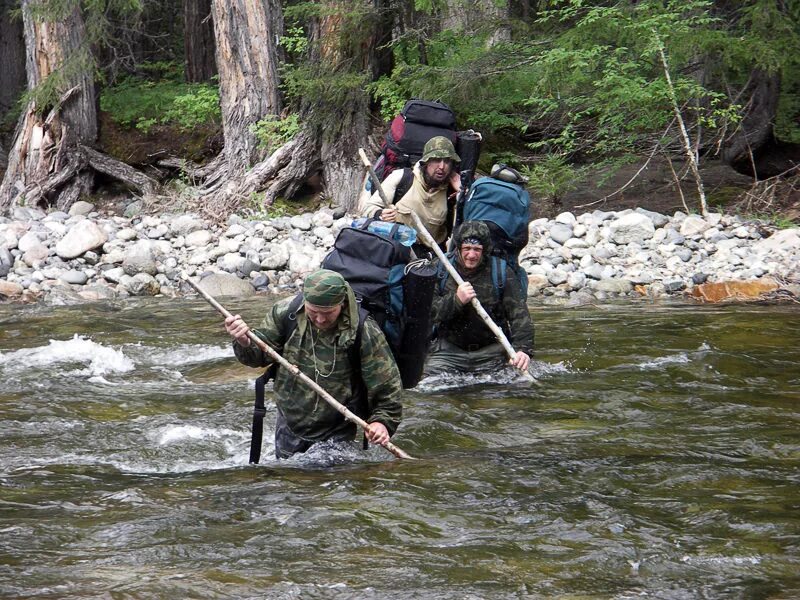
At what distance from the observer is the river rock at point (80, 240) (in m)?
15.6

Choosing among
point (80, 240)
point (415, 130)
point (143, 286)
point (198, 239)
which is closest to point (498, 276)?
point (415, 130)

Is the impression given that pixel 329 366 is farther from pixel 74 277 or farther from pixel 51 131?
pixel 51 131

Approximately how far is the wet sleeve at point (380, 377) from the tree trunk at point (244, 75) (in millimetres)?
13366

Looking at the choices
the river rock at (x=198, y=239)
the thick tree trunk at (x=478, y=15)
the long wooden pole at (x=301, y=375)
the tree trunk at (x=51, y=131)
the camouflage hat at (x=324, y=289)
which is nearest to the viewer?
the camouflage hat at (x=324, y=289)

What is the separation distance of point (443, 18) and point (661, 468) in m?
12.7

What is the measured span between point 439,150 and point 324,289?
301 cm

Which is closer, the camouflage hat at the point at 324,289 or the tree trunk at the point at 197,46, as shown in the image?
the camouflage hat at the point at 324,289

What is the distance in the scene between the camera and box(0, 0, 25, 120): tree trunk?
25.0 m

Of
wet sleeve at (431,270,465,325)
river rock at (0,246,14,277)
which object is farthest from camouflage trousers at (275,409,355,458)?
river rock at (0,246,14,277)

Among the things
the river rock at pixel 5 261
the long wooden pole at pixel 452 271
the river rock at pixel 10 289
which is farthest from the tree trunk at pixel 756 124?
the river rock at pixel 5 261

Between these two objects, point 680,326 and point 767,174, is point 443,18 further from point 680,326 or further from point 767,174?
point 680,326

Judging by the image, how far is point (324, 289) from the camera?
221 inches

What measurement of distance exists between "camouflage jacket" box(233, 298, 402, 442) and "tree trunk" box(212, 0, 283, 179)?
1313cm

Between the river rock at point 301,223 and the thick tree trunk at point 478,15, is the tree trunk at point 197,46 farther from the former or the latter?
the thick tree trunk at point 478,15
